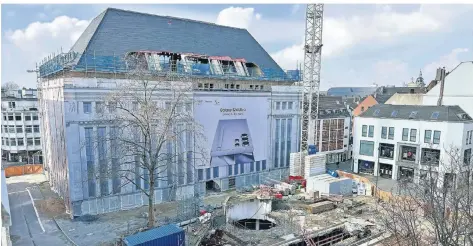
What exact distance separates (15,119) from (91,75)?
32.2 m

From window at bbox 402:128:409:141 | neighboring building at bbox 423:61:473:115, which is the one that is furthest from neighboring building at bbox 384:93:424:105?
window at bbox 402:128:409:141

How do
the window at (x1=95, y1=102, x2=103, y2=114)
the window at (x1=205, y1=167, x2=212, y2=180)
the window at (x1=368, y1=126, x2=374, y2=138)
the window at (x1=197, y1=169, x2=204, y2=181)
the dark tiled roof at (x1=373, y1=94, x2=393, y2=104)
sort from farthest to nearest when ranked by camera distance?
the dark tiled roof at (x1=373, y1=94, x2=393, y2=104) < the window at (x1=368, y1=126, x2=374, y2=138) < the window at (x1=205, y1=167, x2=212, y2=180) < the window at (x1=197, y1=169, x2=204, y2=181) < the window at (x1=95, y1=102, x2=103, y2=114)

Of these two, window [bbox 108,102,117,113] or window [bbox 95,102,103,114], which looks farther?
window [bbox 95,102,103,114]

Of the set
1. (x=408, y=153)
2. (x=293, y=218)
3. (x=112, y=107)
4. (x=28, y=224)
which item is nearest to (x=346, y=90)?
(x=408, y=153)

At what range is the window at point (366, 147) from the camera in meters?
37.7

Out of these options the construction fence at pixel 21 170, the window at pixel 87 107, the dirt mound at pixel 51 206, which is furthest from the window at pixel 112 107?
the construction fence at pixel 21 170

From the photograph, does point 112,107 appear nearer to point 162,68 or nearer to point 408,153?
point 162,68

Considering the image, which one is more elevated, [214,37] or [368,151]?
[214,37]

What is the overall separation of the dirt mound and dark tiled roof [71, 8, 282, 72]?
11.6 meters

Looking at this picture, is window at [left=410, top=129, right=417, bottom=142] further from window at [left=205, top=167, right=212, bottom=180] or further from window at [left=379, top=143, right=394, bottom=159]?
window at [left=205, top=167, right=212, bottom=180]

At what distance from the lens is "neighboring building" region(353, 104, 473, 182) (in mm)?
31734

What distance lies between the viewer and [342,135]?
43.9 metres

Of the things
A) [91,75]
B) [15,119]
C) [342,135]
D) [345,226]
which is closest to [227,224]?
[345,226]

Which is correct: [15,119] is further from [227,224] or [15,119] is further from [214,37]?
[227,224]
